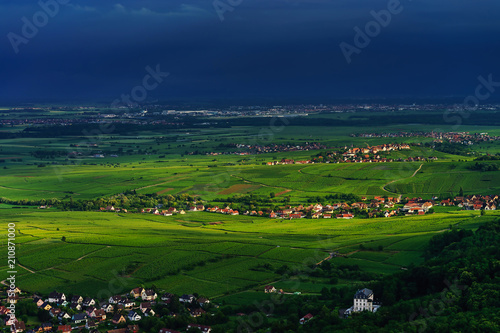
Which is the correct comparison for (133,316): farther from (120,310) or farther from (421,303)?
(421,303)

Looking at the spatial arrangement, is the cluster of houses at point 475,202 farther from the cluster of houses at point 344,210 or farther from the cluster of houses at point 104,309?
the cluster of houses at point 104,309

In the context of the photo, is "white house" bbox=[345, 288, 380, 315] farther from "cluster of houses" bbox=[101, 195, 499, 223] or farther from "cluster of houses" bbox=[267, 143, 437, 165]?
"cluster of houses" bbox=[267, 143, 437, 165]

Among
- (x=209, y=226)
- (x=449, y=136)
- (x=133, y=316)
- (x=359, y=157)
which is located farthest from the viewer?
(x=449, y=136)

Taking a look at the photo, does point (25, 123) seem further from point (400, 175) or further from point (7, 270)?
point (7, 270)

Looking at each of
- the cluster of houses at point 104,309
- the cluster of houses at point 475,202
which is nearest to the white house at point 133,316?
the cluster of houses at point 104,309

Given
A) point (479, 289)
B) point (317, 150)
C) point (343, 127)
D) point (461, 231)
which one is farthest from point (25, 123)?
point (479, 289)

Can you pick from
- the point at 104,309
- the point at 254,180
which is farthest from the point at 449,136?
the point at 104,309
